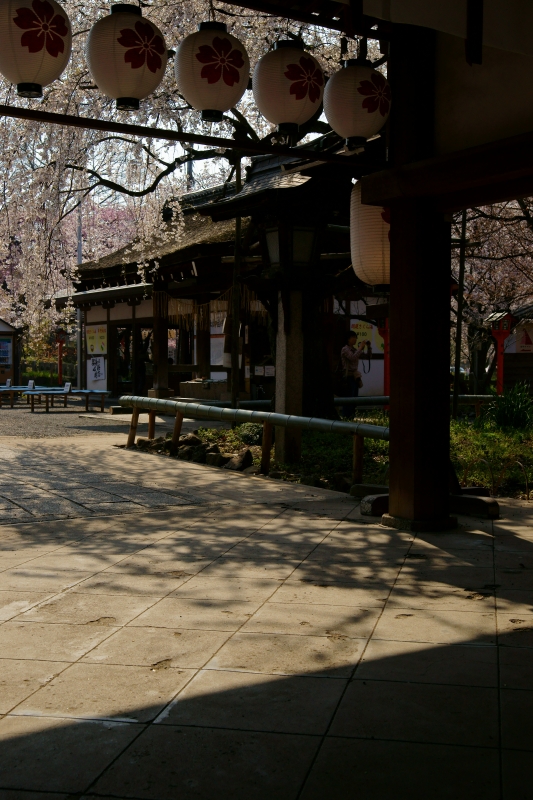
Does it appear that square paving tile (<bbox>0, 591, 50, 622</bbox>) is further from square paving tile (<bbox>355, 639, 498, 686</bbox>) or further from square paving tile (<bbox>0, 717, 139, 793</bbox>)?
square paving tile (<bbox>355, 639, 498, 686</bbox>)

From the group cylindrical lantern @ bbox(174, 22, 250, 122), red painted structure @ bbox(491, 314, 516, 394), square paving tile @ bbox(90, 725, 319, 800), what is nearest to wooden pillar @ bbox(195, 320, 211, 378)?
red painted structure @ bbox(491, 314, 516, 394)

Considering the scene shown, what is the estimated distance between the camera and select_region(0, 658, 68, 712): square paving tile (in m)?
2.97

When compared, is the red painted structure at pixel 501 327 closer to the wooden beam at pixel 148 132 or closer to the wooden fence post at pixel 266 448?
the wooden fence post at pixel 266 448

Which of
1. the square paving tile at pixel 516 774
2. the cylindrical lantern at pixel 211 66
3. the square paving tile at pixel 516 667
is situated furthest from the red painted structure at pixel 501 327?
the square paving tile at pixel 516 774

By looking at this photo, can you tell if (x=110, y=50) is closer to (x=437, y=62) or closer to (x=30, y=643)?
(x=437, y=62)

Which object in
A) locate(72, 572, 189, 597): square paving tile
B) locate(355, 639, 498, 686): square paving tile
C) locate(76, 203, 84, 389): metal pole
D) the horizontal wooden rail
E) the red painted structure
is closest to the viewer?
locate(355, 639, 498, 686): square paving tile

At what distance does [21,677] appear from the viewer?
10.5ft

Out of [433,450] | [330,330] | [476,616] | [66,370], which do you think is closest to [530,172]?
[433,450]

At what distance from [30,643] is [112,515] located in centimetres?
305

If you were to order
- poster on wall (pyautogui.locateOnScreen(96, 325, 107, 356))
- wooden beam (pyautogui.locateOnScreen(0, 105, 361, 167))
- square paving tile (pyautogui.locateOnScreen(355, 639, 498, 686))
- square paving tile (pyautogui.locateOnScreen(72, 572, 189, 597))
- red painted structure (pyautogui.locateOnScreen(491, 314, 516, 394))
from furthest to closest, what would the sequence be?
poster on wall (pyautogui.locateOnScreen(96, 325, 107, 356)), red painted structure (pyautogui.locateOnScreen(491, 314, 516, 394)), wooden beam (pyautogui.locateOnScreen(0, 105, 361, 167)), square paving tile (pyautogui.locateOnScreen(72, 572, 189, 597)), square paving tile (pyautogui.locateOnScreen(355, 639, 498, 686))

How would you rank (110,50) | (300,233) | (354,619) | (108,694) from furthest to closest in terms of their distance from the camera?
1. (300,233)
2. (110,50)
3. (354,619)
4. (108,694)

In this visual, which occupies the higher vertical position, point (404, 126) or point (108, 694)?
point (404, 126)

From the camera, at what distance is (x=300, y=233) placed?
33.4ft

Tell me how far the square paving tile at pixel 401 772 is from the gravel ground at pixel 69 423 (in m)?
11.7
